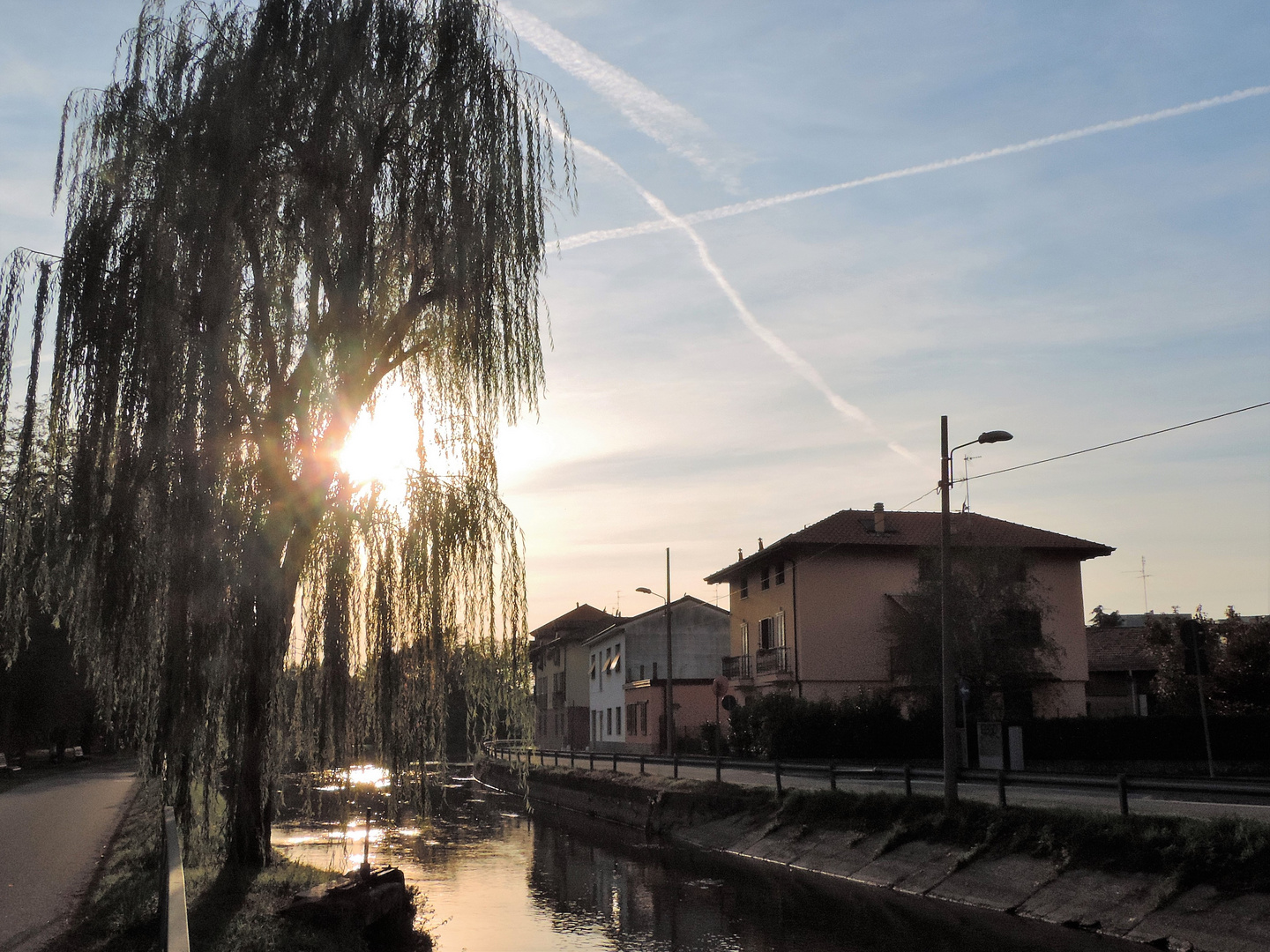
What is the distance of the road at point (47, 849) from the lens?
10.7 m

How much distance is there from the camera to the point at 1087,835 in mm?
15875

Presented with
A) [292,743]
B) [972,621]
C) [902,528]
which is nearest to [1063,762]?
[972,621]

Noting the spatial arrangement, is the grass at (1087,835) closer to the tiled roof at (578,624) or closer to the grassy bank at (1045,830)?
the grassy bank at (1045,830)

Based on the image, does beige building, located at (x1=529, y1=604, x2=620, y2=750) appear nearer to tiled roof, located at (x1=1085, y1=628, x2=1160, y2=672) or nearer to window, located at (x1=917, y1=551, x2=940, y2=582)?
tiled roof, located at (x1=1085, y1=628, x2=1160, y2=672)

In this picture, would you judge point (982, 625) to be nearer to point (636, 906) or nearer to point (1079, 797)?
point (1079, 797)

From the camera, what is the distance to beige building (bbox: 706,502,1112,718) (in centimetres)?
4341

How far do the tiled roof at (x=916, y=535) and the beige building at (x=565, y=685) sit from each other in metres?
28.9

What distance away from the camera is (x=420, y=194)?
10.7 metres

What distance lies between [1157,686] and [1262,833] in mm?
32442

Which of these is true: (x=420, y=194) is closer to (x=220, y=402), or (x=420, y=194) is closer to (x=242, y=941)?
(x=220, y=402)

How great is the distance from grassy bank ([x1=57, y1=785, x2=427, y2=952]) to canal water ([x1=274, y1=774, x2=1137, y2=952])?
2.88 ft

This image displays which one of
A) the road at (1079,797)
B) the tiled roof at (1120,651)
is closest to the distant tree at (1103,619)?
the tiled roof at (1120,651)

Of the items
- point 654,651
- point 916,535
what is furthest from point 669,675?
point 654,651

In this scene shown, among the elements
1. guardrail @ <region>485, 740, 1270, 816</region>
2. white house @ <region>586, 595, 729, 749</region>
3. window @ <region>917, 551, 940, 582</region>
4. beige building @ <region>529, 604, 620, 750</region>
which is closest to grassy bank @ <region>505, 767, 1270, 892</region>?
guardrail @ <region>485, 740, 1270, 816</region>
